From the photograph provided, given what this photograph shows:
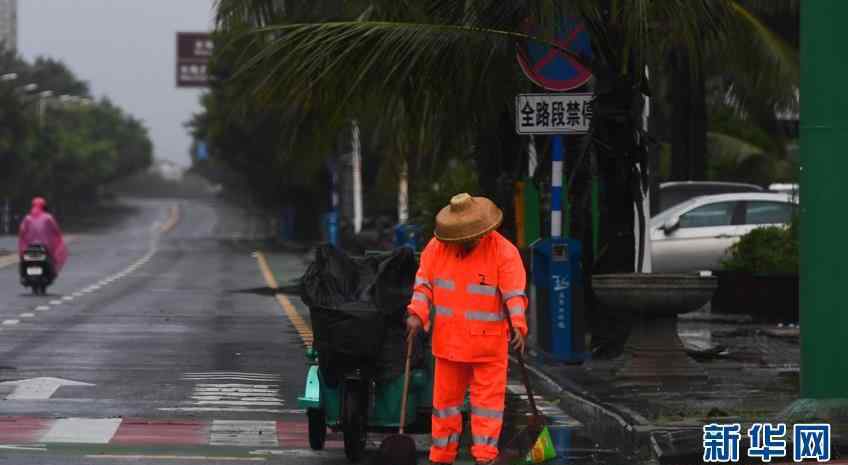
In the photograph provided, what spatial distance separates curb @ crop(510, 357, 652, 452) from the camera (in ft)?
40.2

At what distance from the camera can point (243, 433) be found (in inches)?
516

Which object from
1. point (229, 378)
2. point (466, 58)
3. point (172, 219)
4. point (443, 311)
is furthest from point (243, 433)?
point (172, 219)

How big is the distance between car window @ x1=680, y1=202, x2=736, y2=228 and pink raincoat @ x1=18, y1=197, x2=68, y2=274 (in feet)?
37.4

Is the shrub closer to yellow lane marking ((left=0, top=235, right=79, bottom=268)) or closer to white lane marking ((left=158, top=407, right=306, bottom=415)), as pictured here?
white lane marking ((left=158, top=407, right=306, bottom=415))

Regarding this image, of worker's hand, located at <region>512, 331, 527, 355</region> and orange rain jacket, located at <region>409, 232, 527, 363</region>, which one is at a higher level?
orange rain jacket, located at <region>409, 232, 527, 363</region>

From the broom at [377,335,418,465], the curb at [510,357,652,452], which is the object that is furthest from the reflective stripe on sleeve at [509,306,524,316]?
the curb at [510,357,652,452]

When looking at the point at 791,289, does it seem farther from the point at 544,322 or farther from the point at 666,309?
the point at 666,309

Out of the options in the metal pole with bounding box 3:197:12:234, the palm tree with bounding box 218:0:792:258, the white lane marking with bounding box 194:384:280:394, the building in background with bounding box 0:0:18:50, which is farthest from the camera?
the building in background with bounding box 0:0:18:50

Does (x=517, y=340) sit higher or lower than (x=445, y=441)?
higher

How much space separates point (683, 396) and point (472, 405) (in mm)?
3967

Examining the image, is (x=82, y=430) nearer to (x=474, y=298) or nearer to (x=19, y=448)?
(x=19, y=448)

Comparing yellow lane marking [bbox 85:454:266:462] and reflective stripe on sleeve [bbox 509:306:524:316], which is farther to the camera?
yellow lane marking [bbox 85:454:266:462]

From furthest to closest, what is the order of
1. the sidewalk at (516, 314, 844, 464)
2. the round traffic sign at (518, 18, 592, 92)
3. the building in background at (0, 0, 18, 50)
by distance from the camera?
the building in background at (0, 0, 18, 50) → the round traffic sign at (518, 18, 592, 92) → the sidewalk at (516, 314, 844, 464)

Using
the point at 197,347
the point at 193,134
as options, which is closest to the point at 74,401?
the point at 197,347
